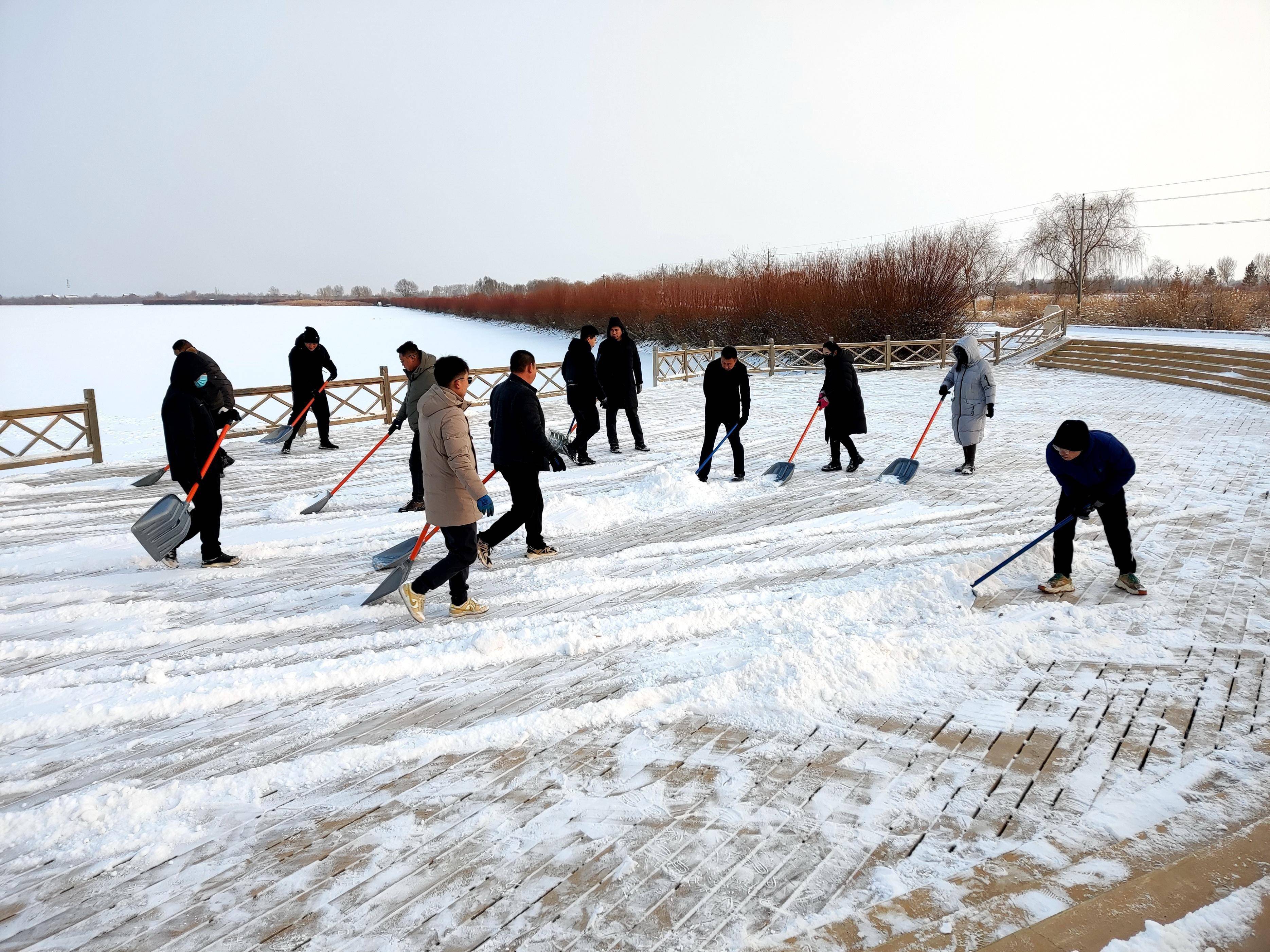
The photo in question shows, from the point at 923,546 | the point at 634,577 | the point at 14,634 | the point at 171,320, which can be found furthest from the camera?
the point at 171,320

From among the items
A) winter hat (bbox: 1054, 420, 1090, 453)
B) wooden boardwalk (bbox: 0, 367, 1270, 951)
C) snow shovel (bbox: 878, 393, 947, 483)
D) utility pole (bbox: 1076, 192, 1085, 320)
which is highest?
utility pole (bbox: 1076, 192, 1085, 320)

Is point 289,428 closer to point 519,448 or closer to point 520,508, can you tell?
point 520,508

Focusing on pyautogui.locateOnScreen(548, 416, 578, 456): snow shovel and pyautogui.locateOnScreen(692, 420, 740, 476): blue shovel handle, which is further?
pyautogui.locateOnScreen(548, 416, 578, 456): snow shovel

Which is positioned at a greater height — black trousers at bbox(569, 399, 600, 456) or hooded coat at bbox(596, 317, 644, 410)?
hooded coat at bbox(596, 317, 644, 410)

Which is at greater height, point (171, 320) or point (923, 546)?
point (171, 320)

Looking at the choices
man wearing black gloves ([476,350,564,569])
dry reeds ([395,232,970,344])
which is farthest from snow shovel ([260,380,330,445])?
dry reeds ([395,232,970,344])

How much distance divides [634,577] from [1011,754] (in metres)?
2.87

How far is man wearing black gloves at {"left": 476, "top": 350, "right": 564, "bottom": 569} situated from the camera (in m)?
5.68

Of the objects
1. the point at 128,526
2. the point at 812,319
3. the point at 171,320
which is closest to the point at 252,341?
the point at 171,320

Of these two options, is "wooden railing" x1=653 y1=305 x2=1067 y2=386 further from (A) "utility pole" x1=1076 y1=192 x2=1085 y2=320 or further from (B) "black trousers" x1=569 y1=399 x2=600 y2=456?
(A) "utility pole" x1=1076 y1=192 x2=1085 y2=320

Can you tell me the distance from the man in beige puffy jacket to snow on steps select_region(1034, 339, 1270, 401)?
1428 centimetres

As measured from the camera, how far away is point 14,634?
5.02 metres

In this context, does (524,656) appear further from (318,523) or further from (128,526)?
→ (128,526)

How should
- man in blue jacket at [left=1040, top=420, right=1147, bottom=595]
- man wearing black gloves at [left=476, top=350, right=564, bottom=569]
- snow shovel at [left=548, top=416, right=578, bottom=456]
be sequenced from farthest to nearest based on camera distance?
snow shovel at [left=548, top=416, right=578, bottom=456]
man wearing black gloves at [left=476, top=350, right=564, bottom=569]
man in blue jacket at [left=1040, top=420, right=1147, bottom=595]
